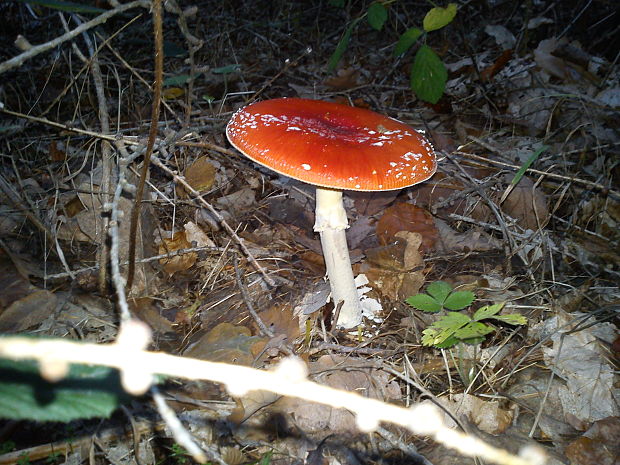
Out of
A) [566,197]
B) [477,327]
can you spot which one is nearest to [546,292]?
[477,327]

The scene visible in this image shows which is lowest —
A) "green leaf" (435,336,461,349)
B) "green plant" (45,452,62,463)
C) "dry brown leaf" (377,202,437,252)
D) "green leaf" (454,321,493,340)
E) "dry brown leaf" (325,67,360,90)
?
"dry brown leaf" (377,202,437,252)

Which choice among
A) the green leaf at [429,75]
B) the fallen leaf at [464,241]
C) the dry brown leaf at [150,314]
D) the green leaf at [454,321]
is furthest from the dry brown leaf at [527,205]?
the dry brown leaf at [150,314]

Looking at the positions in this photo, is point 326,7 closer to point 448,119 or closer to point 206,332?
point 448,119

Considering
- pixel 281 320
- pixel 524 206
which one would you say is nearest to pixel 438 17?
pixel 524 206

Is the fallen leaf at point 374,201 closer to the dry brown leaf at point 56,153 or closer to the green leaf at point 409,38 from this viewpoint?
the green leaf at point 409,38

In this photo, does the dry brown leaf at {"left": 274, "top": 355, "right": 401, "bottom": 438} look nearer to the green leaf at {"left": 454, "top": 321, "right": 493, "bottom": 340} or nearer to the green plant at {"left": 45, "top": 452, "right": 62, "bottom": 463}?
the green leaf at {"left": 454, "top": 321, "right": 493, "bottom": 340}

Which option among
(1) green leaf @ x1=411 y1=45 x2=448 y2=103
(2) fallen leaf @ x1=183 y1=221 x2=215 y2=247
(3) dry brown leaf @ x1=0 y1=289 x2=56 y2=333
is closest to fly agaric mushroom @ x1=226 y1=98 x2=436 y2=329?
(1) green leaf @ x1=411 y1=45 x2=448 y2=103

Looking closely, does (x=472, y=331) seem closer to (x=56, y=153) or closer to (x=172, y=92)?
(x=172, y=92)
